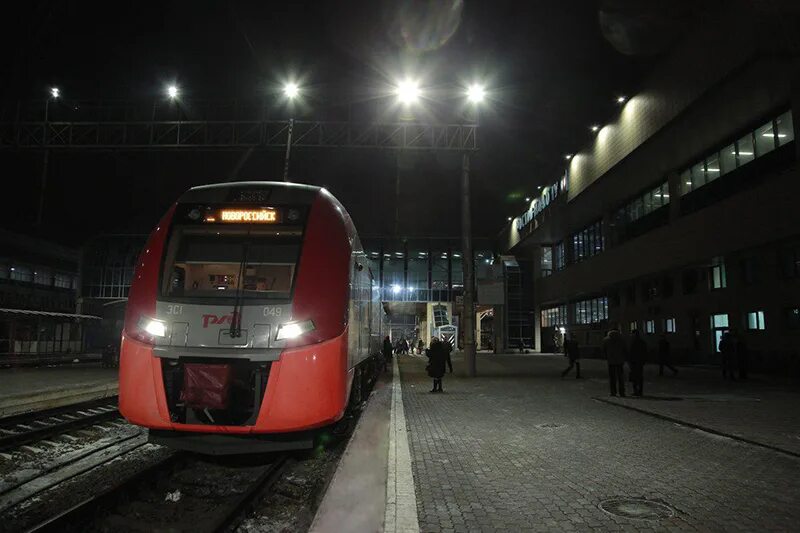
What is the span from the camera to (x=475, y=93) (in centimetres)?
1702

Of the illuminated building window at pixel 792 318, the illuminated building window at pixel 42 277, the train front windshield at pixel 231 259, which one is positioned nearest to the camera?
the train front windshield at pixel 231 259

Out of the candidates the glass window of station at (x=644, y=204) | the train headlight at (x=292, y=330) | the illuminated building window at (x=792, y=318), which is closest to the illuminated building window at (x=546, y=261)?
the glass window of station at (x=644, y=204)

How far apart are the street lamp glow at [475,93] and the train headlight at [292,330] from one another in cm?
1316

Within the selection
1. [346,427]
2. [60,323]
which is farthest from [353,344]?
[60,323]

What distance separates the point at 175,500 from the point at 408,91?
14184 mm

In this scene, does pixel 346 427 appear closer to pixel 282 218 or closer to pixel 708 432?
pixel 282 218

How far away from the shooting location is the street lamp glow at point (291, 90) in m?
17.5

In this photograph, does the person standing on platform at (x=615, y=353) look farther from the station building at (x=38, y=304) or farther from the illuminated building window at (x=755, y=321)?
the station building at (x=38, y=304)

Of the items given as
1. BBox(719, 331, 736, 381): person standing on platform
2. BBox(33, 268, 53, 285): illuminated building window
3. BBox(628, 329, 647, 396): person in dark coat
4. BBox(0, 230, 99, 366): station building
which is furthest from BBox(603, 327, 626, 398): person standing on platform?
BBox(33, 268, 53, 285): illuminated building window

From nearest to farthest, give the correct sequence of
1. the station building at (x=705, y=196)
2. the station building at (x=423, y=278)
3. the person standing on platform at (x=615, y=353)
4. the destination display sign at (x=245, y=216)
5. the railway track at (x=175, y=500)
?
1. the railway track at (x=175, y=500)
2. the destination display sign at (x=245, y=216)
3. the person standing on platform at (x=615, y=353)
4. the station building at (x=705, y=196)
5. the station building at (x=423, y=278)

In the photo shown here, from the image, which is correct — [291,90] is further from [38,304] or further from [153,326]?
[38,304]

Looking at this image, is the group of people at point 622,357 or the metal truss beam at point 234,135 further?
the metal truss beam at point 234,135

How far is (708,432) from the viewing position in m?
7.98

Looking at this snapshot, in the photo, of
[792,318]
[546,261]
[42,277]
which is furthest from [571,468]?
[42,277]
